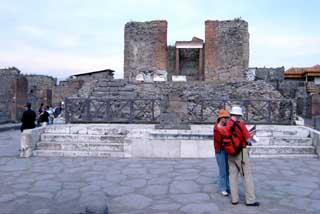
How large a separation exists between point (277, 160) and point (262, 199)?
3.00 metres

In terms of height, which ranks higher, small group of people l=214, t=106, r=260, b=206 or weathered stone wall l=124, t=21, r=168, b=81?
weathered stone wall l=124, t=21, r=168, b=81

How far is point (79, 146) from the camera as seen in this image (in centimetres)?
819

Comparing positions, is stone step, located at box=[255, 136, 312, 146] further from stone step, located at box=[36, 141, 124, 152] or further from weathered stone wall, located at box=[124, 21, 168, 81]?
weathered stone wall, located at box=[124, 21, 168, 81]

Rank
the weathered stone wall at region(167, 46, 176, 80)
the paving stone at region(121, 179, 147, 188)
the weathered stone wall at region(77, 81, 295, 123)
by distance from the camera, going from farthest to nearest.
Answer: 1. the weathered stone wall at region(167, 46, 176, 80)
2. the weathered stone wall at region(77, 81, 295, 123)
3. the paving stone at region(121, 179, 147, 188)

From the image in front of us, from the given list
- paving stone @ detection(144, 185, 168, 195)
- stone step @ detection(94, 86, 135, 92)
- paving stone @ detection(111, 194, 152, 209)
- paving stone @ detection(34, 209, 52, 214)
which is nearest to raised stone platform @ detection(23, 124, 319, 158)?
paving stone @ detection(144, 185, 168, 195)

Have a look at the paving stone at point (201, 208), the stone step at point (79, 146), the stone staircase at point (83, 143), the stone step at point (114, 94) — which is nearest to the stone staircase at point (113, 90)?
the stone step at point (114, 94)

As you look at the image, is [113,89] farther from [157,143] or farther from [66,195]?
[66,195]

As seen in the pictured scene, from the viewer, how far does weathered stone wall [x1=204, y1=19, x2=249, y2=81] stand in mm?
24938

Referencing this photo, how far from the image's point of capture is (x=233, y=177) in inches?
177

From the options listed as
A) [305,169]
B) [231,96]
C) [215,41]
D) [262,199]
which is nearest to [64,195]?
[262,199]

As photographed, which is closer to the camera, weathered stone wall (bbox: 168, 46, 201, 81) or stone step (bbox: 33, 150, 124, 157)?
stone step (bbox: 33, 150, 124, 157)

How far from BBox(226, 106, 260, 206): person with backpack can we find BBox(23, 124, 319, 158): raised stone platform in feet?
10.4

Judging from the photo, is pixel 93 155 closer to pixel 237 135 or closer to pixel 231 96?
pixel 237 135

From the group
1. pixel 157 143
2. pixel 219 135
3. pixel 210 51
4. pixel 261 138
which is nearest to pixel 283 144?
pixel 261 138
